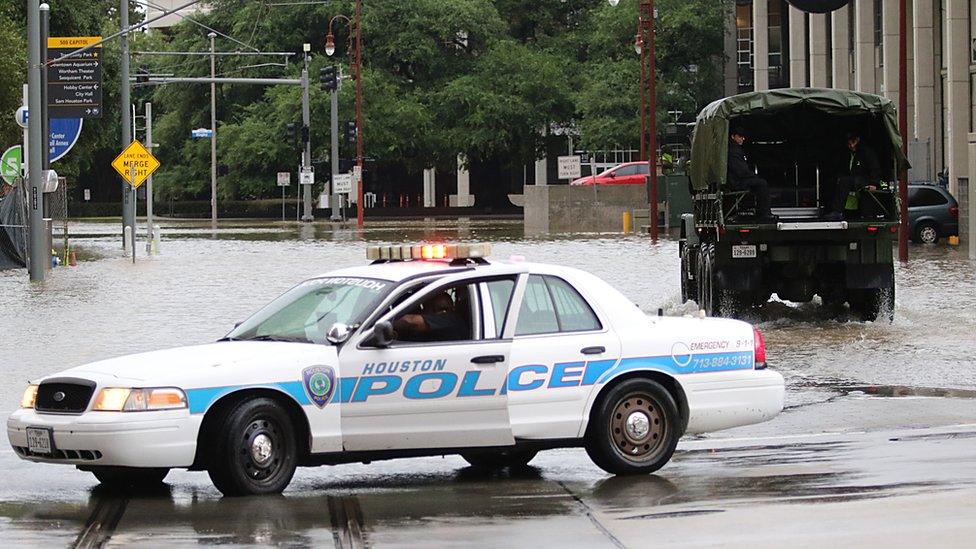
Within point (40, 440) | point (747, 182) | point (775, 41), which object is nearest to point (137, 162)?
point (747, 182)

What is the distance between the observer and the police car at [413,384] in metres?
10.1

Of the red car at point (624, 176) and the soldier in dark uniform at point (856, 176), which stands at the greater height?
the red car at point (624, 176)

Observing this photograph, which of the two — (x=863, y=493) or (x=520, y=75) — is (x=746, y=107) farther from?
(x=520, y=75)

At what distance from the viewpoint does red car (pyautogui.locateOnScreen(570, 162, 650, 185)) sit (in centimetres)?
6694

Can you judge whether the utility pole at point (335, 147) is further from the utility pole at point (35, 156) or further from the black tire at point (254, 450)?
the black tire at point (254, 450)

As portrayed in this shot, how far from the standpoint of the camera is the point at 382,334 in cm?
1041

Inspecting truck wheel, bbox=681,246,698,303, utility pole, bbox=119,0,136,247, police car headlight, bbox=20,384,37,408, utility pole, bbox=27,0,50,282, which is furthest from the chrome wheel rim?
utility pole, bbox=119,0,136,247

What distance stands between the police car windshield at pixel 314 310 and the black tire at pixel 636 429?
1556mm

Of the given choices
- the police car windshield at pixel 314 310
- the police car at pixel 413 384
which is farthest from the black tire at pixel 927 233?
the police car windshield at pixel 314 310

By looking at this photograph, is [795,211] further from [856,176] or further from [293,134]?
[293,134]

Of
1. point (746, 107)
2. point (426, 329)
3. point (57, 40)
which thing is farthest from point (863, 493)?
point (57, 40)

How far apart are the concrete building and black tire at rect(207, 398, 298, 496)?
29163 mm

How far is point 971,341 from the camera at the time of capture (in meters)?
20.3

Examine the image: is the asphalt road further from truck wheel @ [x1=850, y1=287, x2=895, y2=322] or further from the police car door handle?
truck wheel @ [x1=850, y1=287, x2=895, y2=322]
